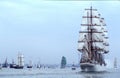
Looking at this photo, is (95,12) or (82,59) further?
(95,12)

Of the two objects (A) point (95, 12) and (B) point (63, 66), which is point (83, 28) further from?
(B) point (63, 66)

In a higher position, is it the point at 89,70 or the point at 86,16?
the point at 86,16

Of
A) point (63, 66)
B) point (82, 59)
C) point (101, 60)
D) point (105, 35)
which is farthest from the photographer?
point (63, 66)

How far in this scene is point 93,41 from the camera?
10950 centimetres

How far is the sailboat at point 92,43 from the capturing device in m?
107

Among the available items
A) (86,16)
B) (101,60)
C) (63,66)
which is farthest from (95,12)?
(63,66)

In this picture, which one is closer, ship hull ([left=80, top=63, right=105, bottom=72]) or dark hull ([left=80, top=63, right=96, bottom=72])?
dark hull ([left=80, top=63, right=96, bottom=72])

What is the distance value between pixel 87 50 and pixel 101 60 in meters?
7.35

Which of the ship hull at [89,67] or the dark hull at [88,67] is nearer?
the dark hull at [88,67]

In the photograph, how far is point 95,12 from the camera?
11606 cm

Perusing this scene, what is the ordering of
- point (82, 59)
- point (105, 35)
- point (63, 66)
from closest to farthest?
point (82, 59), point (105, 35), point (63, 66)

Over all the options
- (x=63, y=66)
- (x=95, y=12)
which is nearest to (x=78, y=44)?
(x=95, y=12)

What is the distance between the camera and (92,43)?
109 meters

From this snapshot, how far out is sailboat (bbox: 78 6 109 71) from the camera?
106562 mm
